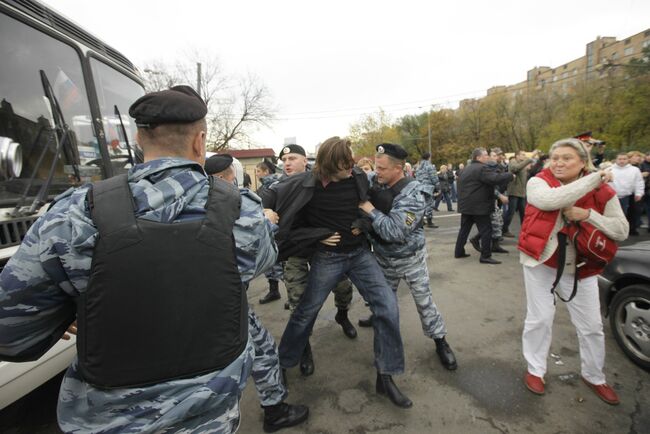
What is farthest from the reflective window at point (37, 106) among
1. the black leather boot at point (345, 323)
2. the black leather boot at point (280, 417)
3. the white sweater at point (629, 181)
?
the white sweater at point (629, 181)

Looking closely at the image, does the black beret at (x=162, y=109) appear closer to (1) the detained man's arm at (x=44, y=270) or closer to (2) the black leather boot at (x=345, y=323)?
(1) the detained man's arm at (x=44, y=270)

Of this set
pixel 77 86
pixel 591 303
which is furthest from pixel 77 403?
pixel 591 303

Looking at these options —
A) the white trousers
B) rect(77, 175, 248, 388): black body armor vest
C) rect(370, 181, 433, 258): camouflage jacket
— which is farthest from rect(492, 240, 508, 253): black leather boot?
rect(77, 175, 248, 388): black body armor vest

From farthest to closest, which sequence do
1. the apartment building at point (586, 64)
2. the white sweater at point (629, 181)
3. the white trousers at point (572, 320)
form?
the apartment building at point (586, 64) → the white sweater at point (629, 181) → the white trousers at point (572, 320)

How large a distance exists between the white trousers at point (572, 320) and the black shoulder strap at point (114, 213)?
2.60m

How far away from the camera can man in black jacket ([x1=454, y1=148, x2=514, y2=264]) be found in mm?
5230

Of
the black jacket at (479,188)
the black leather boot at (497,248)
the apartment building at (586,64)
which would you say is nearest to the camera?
the black jacket at (479,188)

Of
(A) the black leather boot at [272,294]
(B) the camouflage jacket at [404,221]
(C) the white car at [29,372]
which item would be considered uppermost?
(B) the camouflage jacket at [404,221]

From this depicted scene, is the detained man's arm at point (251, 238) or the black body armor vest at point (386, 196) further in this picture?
the black body armor vest at point (386, 196)

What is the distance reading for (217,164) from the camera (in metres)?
2.92

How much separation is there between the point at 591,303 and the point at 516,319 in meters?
1.33

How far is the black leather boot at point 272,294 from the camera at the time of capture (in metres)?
4.45

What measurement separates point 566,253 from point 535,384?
3.28ft

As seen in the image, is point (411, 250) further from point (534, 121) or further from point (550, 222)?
point (534, 121)
